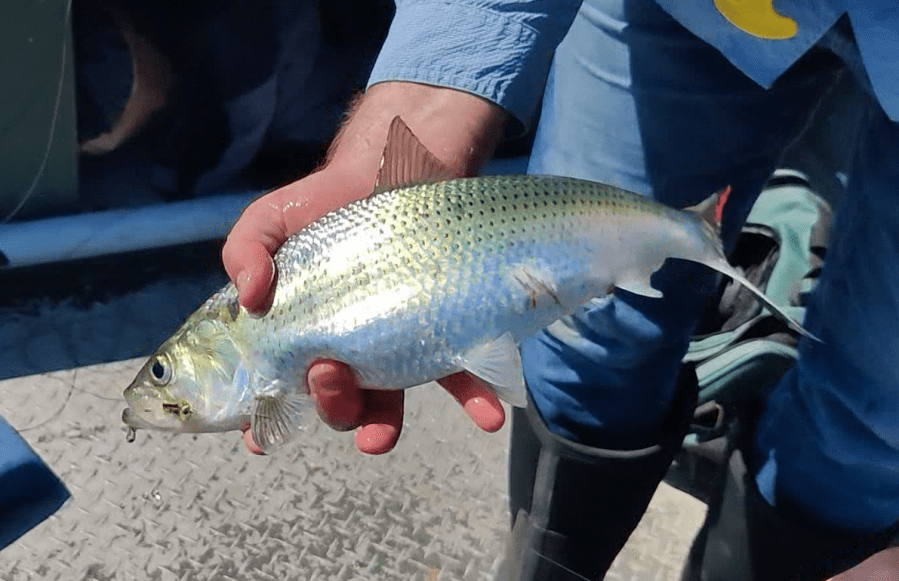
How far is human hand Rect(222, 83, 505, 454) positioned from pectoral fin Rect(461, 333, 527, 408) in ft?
0.32

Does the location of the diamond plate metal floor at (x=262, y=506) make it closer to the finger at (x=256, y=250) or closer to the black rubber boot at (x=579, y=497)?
the black rubber boot at (x=579, y=497)

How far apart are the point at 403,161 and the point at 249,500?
99 cm

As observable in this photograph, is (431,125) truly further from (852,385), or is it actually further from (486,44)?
(852,385)

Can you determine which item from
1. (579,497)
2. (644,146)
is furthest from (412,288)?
(579,497)

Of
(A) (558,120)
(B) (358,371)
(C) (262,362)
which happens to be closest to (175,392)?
(C) (262,362)

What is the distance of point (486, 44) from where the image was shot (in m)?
1.24

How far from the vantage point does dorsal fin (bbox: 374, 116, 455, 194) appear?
1107 mm

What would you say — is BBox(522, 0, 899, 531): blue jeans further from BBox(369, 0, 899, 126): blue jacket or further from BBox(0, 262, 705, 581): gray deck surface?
BBox(0, 262, 705, 581): gray deck surface

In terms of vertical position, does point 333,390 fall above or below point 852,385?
above

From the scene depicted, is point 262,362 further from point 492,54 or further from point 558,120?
point 558,120

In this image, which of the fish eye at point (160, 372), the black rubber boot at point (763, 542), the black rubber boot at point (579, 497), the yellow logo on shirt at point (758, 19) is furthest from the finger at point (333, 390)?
the black rubber boot at point (763, 542)

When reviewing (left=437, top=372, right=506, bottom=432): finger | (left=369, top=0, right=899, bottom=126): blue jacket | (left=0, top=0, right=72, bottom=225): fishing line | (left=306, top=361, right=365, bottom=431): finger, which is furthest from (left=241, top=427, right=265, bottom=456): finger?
(left=0, top=0, right=72, bottom=225): fishing line

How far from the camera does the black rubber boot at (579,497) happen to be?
5.22ft

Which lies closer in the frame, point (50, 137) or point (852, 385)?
point (852, 385)
